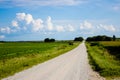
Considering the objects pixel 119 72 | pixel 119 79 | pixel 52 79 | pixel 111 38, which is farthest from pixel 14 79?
pixel 111 38

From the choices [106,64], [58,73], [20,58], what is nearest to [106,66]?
[106,64]

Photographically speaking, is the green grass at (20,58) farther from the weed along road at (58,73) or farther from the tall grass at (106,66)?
the tall grass at (106,66)

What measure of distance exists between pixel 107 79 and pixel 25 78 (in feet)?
16.1

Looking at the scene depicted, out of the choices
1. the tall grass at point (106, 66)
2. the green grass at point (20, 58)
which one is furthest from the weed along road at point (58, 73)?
the green grass at point (20, 58)

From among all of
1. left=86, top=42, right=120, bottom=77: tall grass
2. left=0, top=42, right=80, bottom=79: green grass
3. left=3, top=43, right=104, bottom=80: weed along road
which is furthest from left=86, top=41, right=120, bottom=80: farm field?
left=0, top=42, right=80, bottom=79: green grass

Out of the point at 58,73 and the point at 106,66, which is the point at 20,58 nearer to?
the point at 106,66

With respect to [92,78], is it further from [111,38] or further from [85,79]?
[111,38]

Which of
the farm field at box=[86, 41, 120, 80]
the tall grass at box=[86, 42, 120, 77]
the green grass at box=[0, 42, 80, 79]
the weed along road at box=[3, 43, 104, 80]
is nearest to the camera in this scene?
the weed along road at box=[3, 43, 104, 80]

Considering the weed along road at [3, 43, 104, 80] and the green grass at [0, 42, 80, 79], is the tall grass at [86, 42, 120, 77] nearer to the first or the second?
the weed along road at [3, 43, 104, 80]

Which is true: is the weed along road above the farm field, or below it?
above

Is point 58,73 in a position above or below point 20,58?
above

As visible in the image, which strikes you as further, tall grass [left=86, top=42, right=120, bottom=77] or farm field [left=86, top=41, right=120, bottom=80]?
tall grass [left=86, top=42, right=120, bottom=77]

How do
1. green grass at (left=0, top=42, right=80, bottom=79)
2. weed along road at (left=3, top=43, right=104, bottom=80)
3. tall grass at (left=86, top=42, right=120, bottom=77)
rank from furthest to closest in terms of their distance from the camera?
green grass at (left=0, top=42, right=80, bottom=79) → tall grass at (left=86, top=42, right=120, bottom=77) → weed along road at (left=3, top=43, right=104, bottom=80)

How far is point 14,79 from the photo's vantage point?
1491cm
